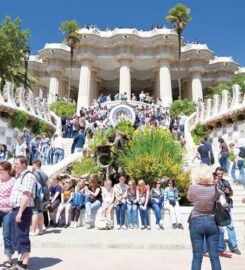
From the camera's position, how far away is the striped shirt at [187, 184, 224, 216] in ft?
12.6

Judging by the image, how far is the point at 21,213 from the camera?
14.7 feet

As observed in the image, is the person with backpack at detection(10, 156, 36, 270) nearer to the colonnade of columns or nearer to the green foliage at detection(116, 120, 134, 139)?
the green foliage at detection(116, 120, 134, 139)

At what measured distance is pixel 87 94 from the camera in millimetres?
43469

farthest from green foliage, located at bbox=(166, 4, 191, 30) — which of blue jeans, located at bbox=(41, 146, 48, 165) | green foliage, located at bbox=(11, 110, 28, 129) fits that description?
blue jeans, located at bbox=(41, 146, 48, 165)

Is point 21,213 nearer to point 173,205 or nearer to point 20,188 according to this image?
point 20,188

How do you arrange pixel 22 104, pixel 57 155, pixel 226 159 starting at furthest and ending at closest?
pixel 22 104
pixel 57 155
pixel 226 159

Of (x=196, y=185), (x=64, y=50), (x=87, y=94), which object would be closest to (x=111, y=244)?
(x=196, y=185)

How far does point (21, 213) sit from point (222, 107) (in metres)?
18.6

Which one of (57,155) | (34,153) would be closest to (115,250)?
(57,155)

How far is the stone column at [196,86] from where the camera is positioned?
45875 mm

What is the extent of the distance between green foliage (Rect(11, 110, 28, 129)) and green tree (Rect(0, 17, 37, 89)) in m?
7.16

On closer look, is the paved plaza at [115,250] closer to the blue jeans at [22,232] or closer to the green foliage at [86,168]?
the blue jeans at [22,232]

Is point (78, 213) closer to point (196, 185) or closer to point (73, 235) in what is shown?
point (73, 235)

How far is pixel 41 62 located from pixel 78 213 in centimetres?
4387
